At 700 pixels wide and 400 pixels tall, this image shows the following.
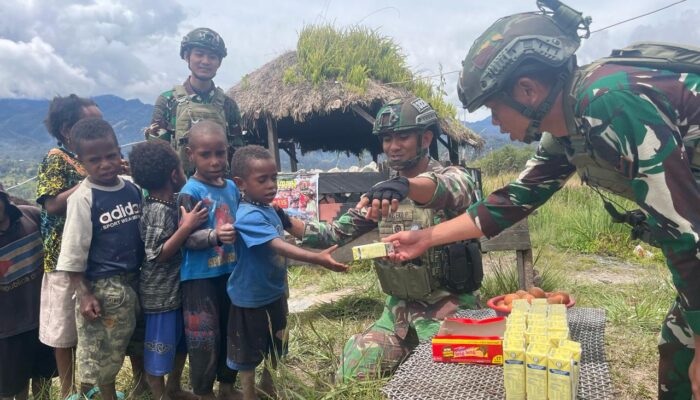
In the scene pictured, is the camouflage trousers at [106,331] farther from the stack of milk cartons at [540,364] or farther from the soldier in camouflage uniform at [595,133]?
the stack of milk cartons at [540,364]

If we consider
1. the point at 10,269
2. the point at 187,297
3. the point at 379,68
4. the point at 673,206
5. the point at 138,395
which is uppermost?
the point at 379,68

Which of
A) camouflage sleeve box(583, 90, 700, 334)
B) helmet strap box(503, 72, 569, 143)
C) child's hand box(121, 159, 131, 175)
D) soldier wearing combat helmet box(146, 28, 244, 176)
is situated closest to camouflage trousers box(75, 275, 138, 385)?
child's hand box(121, 159, 131, 175)

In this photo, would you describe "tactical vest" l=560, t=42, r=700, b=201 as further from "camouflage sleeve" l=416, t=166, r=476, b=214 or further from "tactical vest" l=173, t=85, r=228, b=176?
"tactical vest" l=173, t=85, r=228, b=176

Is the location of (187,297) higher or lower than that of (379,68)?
lower

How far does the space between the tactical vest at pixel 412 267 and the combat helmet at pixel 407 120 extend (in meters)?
0.33

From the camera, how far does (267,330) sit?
298 cm

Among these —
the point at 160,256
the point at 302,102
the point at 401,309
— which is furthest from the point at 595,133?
the point at 302,102

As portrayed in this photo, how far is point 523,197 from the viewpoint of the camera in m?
2.49

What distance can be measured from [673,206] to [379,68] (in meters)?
9.63

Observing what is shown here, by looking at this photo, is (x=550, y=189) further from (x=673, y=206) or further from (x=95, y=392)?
(x=95, y=392)

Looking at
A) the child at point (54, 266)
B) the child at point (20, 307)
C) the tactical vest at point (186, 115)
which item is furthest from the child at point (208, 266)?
the tactical vest at point (186, 115)

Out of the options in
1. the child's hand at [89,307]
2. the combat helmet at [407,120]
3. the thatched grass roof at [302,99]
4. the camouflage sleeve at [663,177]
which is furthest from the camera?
the thatched grass roof at [302,99]

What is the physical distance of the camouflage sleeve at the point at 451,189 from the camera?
291 centimetres

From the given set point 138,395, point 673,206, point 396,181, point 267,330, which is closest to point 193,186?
point 267,330
